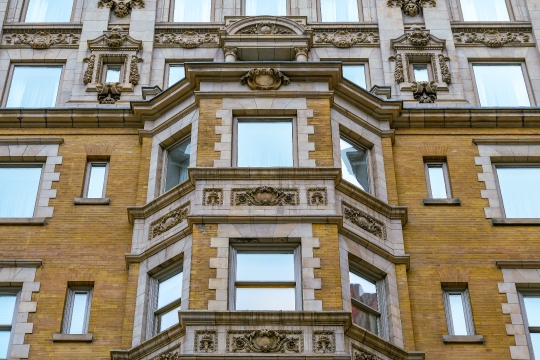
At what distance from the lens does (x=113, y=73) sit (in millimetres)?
30172

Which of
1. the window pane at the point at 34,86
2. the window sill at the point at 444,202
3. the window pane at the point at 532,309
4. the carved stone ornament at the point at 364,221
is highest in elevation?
the window pane at the point at 34,86

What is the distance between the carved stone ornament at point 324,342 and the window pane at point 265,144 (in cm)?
516

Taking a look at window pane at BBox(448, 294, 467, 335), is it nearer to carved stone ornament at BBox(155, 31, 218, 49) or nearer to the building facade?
the building facade

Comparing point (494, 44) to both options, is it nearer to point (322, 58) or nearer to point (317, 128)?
point (322, 58)

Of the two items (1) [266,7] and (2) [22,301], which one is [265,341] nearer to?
(2) [22,301]

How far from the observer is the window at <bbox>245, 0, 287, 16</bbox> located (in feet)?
105

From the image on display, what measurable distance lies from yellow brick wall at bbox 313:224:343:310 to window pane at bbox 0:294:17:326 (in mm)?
7162

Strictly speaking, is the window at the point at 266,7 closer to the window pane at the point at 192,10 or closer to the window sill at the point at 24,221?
the window pane at the point at 192,10

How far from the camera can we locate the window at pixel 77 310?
24328 millimetres

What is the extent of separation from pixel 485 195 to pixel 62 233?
10590 mm

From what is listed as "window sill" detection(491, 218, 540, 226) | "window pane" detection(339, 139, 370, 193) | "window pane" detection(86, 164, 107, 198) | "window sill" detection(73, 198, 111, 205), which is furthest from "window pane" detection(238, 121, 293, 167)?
"window sill" detection(491, 218, 540, 226)

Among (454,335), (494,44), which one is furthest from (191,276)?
(494,44)

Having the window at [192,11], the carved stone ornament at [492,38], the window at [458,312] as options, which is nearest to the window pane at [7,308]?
the window at [458,312]

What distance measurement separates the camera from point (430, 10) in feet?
104
